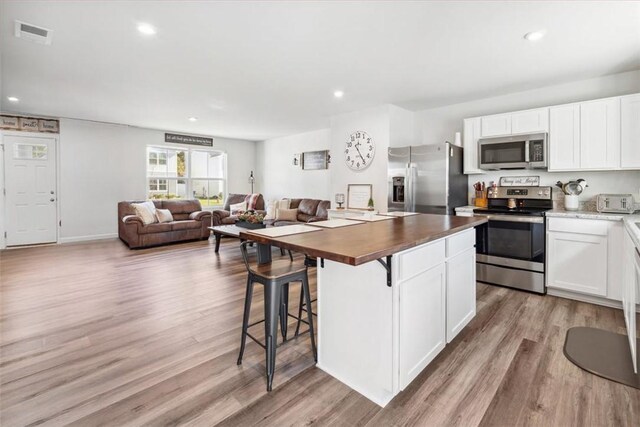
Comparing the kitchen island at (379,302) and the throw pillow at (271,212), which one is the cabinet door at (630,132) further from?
the throw pillow at (271,212)

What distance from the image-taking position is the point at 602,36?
259cm

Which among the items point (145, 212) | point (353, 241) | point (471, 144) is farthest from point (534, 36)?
point (145, 212)

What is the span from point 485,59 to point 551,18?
0.73m

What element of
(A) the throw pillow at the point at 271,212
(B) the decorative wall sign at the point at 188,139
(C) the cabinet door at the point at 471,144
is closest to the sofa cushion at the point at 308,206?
(A) the throw pillow at the point at 271,212

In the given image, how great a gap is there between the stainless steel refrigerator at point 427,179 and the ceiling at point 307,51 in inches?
30.6

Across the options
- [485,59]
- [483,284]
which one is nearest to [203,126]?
[485,59]

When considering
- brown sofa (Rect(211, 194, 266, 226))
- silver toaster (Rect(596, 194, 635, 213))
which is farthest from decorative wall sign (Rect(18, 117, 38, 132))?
silver toaster (Rect(596, 194, 635, 213))

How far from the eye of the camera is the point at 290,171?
7926 mm

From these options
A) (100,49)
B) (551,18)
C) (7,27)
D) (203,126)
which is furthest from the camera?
(203,126)

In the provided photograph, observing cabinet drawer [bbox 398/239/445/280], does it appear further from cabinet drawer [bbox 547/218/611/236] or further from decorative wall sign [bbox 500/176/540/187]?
decorative wall sign [bbox 500/176/540/187]

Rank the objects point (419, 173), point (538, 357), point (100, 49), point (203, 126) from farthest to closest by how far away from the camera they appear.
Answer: point (203, 126) < point (419, 173) < point (100, 49) < point (538, 357)

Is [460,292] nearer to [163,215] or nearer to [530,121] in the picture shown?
[530,121]

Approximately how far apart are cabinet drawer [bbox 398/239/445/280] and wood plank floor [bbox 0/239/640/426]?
68cm

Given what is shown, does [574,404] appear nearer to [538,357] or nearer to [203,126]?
[538,357]
